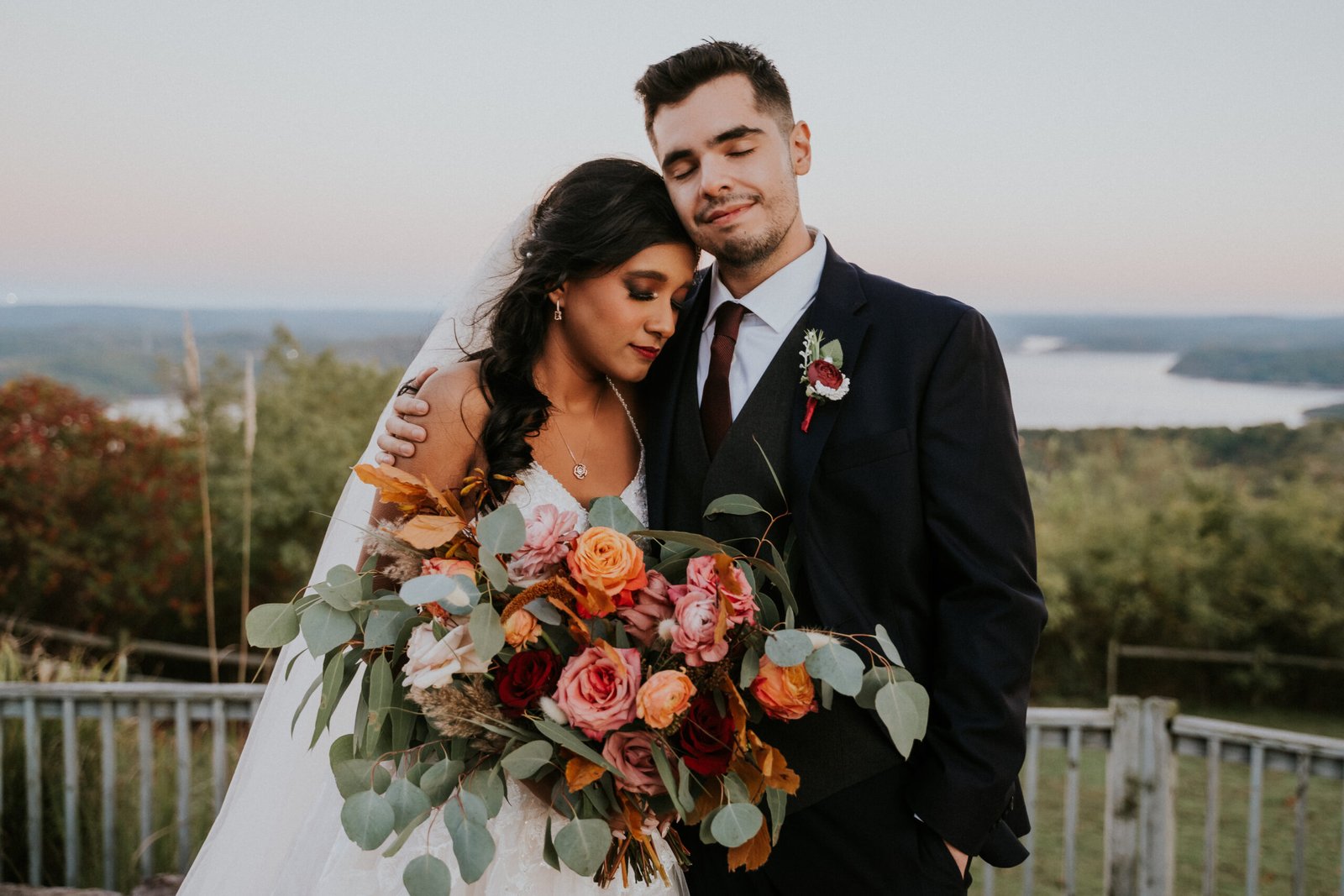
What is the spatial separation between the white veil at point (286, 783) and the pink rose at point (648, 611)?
1.04 meters

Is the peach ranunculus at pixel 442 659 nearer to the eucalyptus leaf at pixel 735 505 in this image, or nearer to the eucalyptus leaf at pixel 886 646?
the eucalyptus leaf at pixel 735 505

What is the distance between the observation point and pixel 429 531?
1588 millimetres

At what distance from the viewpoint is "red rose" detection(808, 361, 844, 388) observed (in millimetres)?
2031

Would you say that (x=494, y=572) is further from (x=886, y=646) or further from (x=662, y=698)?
(x=886, y=646)

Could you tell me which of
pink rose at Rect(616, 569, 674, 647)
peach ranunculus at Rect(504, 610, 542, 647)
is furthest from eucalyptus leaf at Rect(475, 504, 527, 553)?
pink rose at Rect(616, 569, 674, 647)

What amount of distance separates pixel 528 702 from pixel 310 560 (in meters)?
6.70

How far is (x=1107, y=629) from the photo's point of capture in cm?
710

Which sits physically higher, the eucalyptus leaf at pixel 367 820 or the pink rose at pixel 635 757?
the pink rose at pixel 635 757

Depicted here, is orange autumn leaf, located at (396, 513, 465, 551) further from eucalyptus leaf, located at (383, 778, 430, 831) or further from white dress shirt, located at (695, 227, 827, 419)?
white dress shirt, located at (695, 227, 827, 419)

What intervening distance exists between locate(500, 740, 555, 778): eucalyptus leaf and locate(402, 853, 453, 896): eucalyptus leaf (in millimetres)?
185

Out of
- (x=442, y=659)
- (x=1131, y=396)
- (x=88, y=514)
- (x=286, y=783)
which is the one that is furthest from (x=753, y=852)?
(x=88, y=514)

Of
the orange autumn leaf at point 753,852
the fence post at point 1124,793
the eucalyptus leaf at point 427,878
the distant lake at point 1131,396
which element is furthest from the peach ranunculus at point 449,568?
the distant lake at point 1131,396

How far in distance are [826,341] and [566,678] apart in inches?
39.8

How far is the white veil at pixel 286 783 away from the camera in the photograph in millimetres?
2398
